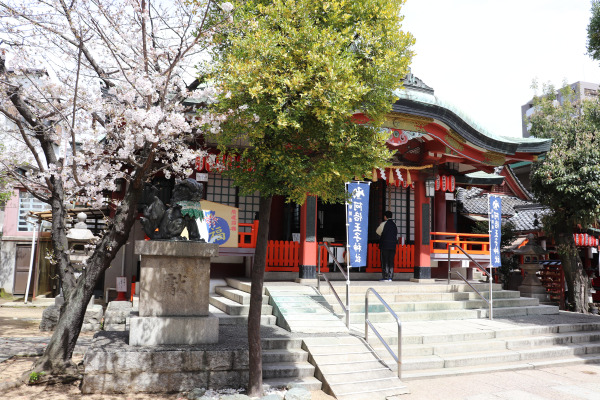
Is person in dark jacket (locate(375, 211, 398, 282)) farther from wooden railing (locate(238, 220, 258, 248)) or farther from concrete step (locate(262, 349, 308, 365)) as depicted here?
concrete step (locate(262, 349, 308, 365))

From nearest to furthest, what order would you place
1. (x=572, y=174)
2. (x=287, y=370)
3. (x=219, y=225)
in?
1. (x=287, y=370)
2. (x=219, y=225)
3. (x=572, y=174)

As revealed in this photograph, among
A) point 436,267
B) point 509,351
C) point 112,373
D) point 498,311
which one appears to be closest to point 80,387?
point 112,373

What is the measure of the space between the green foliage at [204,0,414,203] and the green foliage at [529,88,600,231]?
10.6 metres

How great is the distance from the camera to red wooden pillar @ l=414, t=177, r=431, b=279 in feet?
44.0

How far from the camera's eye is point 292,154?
6180 mm

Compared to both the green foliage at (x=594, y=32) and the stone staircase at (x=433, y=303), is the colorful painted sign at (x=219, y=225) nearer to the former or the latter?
the stone staircase at (x=433, y=303)

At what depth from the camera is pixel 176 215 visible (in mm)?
7320

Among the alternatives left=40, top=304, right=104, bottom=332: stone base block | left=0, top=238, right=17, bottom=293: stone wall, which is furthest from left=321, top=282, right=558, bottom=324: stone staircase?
left=0, top=238, right=17, bottom=293: stone wall

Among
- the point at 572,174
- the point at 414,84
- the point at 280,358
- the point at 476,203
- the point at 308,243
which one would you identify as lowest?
the point at 280,358

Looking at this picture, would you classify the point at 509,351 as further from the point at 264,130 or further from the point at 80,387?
the point at 80,387

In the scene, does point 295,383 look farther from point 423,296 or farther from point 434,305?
point 423,296

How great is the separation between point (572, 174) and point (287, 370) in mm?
11974

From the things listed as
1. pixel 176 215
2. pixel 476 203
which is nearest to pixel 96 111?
pixel 176 215

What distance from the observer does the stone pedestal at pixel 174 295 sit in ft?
22.3
